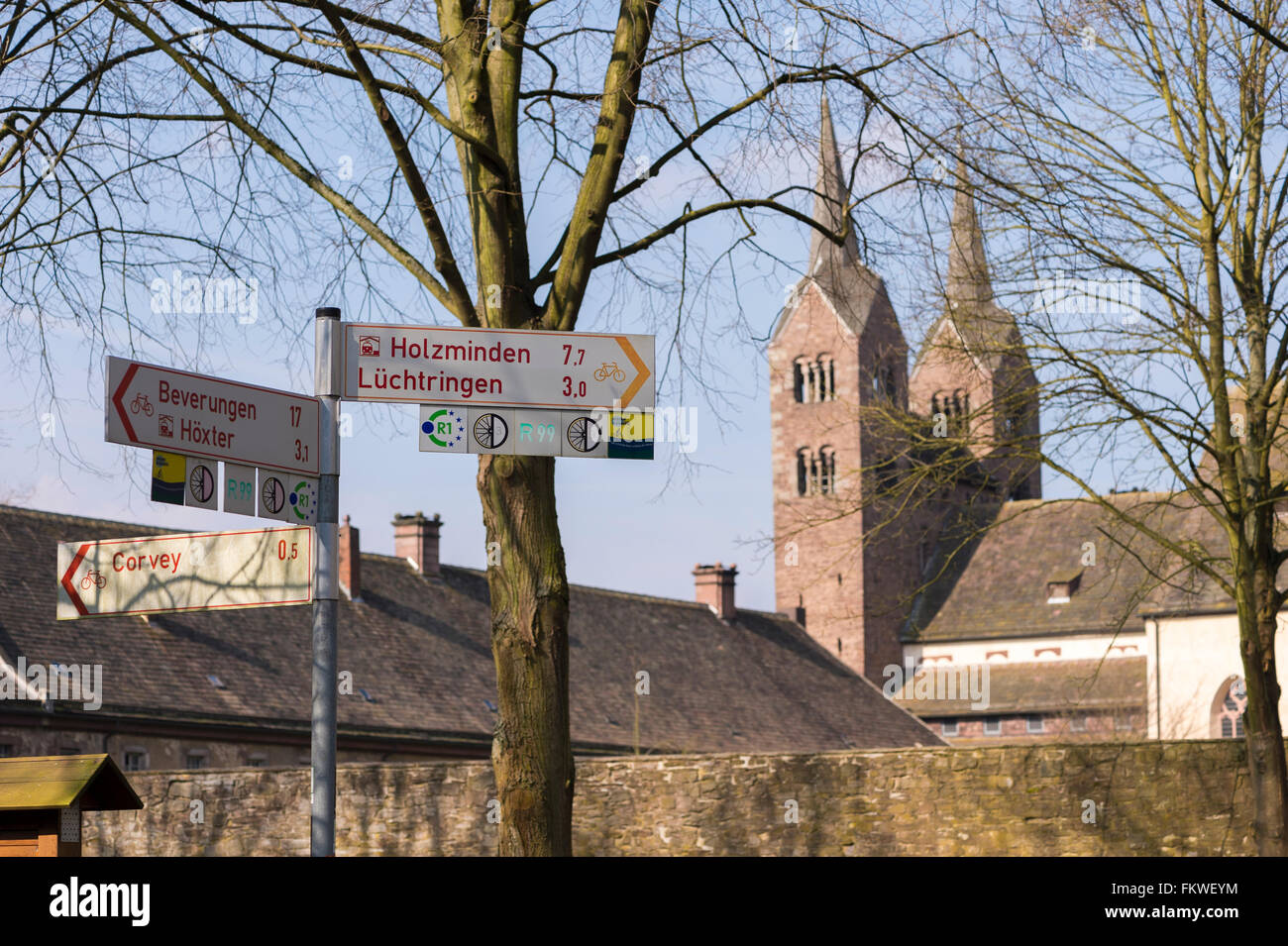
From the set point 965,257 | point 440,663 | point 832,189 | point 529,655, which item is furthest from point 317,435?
point 440,663

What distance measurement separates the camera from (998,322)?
1437cm

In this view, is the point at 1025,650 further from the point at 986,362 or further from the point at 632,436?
the point at 632,436

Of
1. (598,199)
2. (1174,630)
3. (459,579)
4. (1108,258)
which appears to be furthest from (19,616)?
(1174,630)

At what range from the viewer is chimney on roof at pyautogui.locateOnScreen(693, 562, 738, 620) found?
53.8m

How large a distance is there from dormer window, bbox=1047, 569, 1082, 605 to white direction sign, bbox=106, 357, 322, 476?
63169 mm

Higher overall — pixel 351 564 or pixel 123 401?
pixel 351 564

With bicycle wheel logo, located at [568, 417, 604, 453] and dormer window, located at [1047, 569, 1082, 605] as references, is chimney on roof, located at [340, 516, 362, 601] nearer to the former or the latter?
bicycle wheel logo, located at [568, 417, 604, 453]

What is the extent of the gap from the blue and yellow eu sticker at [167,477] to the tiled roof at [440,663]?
26.9 m

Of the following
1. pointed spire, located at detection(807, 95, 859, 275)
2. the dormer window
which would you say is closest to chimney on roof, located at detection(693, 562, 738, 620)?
the dormer window

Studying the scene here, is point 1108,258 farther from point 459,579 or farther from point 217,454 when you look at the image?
point 459,579

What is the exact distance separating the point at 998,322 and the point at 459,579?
3199cm

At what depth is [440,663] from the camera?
132 ft

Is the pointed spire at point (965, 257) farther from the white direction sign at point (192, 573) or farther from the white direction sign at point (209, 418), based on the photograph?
the white direction sign at point (192, 573)

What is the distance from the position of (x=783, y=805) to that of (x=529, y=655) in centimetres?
1000
